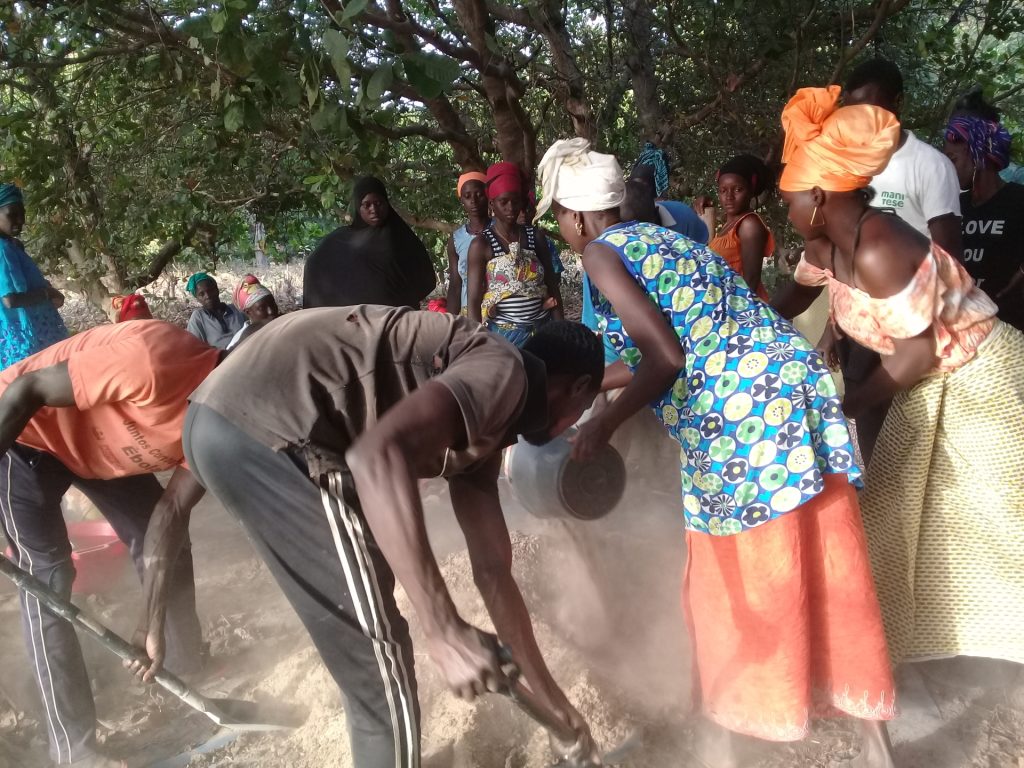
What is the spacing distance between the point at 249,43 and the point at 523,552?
217 centimetres

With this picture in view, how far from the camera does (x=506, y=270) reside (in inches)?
164

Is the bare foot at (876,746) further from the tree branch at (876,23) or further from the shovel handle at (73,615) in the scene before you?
the tree branch at (876,23)

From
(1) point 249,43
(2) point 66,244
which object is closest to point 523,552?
(1) point 249,43

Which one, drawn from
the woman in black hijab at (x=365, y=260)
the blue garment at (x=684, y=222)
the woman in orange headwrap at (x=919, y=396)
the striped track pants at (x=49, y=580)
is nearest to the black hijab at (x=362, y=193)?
the woman in black hijab at (x=365, y=260)

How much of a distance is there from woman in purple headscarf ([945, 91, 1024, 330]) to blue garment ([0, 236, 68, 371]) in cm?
449

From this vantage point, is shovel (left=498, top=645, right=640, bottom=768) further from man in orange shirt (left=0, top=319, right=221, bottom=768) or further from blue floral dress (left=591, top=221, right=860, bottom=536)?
man in orange shirt (left=0, top=319, right=221, bottom=768)

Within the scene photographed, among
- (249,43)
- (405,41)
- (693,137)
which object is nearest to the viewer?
(249,43)

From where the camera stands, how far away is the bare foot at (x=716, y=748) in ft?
7.45

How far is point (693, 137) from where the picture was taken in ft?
21.7

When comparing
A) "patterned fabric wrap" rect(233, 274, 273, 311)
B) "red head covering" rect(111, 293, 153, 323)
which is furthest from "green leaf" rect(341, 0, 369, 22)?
"red head covering" rect(111, 293, 153, 323)

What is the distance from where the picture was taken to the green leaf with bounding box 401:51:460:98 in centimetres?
271

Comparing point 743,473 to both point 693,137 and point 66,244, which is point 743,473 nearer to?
point 693,137

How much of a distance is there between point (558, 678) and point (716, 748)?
554 mm

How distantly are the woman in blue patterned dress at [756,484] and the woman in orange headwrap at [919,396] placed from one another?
9.9 inches
